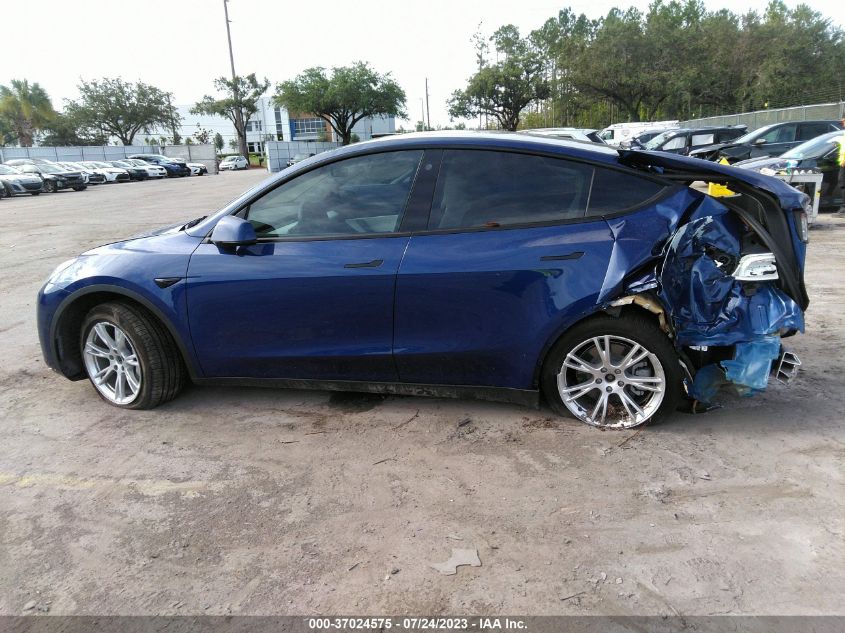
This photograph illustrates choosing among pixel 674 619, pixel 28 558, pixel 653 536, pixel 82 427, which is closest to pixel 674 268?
pixel 653 536

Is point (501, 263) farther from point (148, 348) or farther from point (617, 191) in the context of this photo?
point (148, 348)

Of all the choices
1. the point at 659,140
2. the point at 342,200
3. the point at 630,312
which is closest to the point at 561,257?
the point at 630,312

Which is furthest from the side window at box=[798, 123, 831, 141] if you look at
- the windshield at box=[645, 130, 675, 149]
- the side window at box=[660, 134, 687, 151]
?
the windshield at box=[645, 130, 675, 149]

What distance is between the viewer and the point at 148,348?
153 inches

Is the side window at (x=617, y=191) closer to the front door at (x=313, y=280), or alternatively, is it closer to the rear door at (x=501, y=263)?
the rear door at (x=501, y=263)

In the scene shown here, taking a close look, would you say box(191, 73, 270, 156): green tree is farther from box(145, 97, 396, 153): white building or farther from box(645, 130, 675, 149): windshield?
box(645, 130, 675, 149): windshield

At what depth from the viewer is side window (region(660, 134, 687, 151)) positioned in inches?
740

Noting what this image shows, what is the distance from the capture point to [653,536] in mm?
2621

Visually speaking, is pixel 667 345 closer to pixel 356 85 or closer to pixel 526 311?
pixel 526 311

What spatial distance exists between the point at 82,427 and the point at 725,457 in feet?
12.2

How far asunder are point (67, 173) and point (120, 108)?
45779mm

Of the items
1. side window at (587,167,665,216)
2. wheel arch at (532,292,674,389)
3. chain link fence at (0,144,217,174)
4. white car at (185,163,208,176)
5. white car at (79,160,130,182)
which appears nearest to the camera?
wheel arch at (532,292,674,389)

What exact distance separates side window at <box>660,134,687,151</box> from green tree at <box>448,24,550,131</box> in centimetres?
4601

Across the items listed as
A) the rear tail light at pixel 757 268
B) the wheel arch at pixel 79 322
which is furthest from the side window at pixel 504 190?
the wheel arch at pixel 79 322
